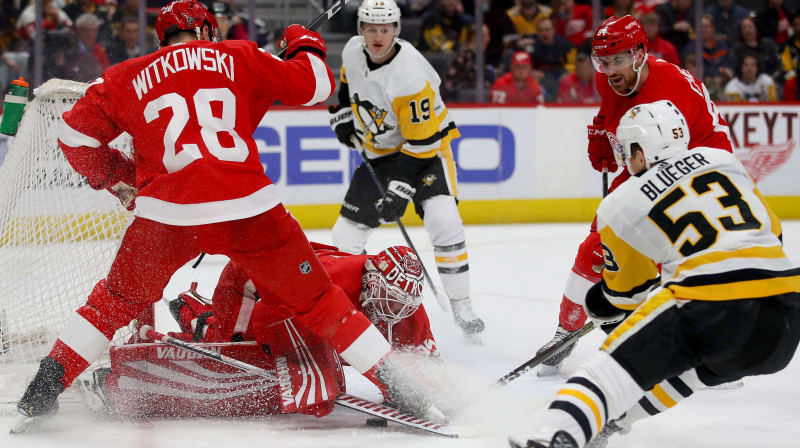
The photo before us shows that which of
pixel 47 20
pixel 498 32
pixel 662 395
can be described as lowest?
pixel 662 395

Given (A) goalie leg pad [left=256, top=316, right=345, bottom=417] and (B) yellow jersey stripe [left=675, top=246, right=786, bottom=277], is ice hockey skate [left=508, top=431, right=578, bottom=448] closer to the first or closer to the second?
(B) yellow jersey stripe [left=675, top=246, right=786, bottom=277]

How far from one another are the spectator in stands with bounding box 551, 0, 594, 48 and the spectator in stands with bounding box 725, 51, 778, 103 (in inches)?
42.7

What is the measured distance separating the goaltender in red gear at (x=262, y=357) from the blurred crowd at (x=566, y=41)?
147 inches

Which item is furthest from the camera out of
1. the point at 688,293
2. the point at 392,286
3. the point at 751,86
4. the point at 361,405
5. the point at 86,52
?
the point at 751,86

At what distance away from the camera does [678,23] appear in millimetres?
6930

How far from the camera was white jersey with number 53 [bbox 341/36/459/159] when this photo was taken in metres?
3.79

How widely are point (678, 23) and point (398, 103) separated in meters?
3.86

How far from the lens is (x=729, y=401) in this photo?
2.89 metres

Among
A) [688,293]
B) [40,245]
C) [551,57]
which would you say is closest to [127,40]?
[551,57]

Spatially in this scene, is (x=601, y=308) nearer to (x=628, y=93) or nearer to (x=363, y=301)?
(x=363, y=301)

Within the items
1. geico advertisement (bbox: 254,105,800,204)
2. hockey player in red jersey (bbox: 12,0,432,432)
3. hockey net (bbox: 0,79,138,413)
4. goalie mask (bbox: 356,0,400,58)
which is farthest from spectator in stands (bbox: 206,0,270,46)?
hockey player in red jersey (bbox: 12,0,432,432)

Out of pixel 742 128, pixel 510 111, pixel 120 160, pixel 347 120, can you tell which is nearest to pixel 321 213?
pixel 510 111

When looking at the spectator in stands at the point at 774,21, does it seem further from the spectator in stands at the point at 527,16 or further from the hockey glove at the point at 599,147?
the hockey glove at the point at 599,147

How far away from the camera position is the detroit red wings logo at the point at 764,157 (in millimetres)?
6652
